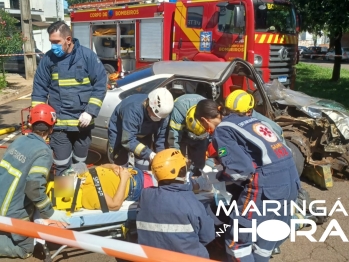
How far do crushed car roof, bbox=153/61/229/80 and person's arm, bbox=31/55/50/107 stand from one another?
172 centimetres

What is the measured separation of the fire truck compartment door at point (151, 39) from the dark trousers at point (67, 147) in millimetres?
6184

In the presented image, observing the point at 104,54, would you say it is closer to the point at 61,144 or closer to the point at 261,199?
the point at 61,144

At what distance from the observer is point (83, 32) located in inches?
519

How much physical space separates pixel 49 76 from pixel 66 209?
144 cm

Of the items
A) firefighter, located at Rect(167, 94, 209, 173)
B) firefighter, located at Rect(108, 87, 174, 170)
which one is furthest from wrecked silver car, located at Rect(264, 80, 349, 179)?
firefighter, located at Rect(108, 87, 174, 170)

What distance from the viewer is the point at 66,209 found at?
11.9ft

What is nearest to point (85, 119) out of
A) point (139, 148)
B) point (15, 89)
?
point (139, 148)

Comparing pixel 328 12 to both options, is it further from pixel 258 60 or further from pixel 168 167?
pixel 168 167

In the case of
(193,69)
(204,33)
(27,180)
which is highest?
(204,33)

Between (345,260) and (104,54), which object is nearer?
(345,260)

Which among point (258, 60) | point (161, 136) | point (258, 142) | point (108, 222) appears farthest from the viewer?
point (258, 60)

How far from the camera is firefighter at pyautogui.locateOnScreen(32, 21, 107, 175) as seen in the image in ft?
13.9

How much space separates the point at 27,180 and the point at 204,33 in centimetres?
671

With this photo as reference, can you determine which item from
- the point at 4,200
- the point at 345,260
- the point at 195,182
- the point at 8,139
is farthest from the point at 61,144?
the point at 8,139
